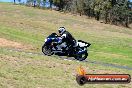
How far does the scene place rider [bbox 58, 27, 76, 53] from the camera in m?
22.9

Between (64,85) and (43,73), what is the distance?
1.90 m

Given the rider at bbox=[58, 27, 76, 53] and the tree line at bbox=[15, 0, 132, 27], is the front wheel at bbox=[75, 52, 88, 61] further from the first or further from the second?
the tree line at bbox=[15, 0, 132, 27]

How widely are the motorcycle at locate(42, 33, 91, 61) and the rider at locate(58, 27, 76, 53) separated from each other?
193 mm

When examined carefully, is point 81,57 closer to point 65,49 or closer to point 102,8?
point 65,49

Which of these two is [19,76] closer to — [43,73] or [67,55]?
[43,73]

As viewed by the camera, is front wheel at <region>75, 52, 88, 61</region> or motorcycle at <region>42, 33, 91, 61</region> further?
front wheel at <region>75, 52, 88, 61</region>

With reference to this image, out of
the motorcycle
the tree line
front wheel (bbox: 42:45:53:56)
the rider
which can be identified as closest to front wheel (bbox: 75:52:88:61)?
the motorcycle

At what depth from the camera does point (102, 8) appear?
325ft

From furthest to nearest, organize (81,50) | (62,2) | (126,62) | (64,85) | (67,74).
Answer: (62,2), (126,62), (81,50), (67,74), (64,85)

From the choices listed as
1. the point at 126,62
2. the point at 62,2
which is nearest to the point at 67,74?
the point at 126,62

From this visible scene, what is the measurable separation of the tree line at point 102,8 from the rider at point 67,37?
73257mm

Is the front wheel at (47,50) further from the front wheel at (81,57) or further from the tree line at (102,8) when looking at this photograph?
the tree line at (102,8)

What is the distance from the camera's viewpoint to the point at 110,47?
136 ft

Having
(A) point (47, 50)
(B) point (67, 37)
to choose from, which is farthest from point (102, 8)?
(B) point (67, 37)
